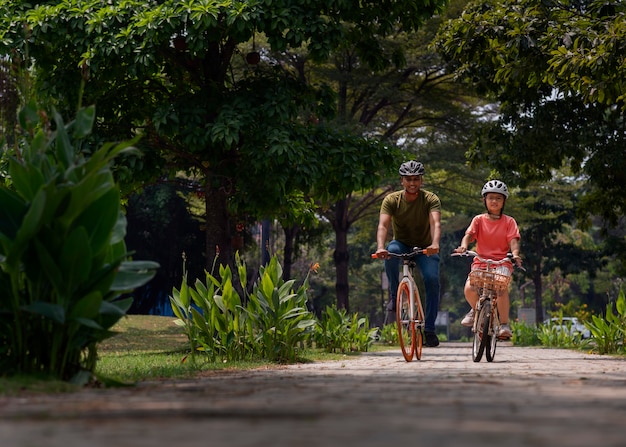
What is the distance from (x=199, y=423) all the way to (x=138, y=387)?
235 cm

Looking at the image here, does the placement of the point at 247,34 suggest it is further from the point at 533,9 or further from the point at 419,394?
the point at 419,394

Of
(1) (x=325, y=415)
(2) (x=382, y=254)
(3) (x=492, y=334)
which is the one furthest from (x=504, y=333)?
(1) (x=325, y=415)

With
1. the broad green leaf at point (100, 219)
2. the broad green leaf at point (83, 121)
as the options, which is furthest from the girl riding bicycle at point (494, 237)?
the broad green leaf at point (100, 219)

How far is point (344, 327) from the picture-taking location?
1493cm

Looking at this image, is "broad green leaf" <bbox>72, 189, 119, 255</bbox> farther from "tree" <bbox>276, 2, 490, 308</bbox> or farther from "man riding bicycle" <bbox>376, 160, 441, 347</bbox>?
"tree" <bbox>276, 2, 490, 308</bbox>

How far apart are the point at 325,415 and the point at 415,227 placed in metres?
6.89

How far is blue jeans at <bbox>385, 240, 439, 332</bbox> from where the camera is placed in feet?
34.1

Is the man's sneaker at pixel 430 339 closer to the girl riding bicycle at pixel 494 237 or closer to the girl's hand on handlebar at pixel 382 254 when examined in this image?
the girl riding bicycle at pixel 494 237

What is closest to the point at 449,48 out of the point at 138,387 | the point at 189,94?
the point at 189,94

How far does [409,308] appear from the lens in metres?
10.0

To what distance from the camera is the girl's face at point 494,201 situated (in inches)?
410

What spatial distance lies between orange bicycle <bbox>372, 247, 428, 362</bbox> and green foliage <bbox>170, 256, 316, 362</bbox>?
92cm

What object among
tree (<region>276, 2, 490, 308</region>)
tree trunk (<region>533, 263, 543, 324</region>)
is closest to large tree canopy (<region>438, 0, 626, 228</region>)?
tree (<region>276, 2, 490, 308</region>)

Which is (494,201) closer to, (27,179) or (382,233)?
(382,233)
